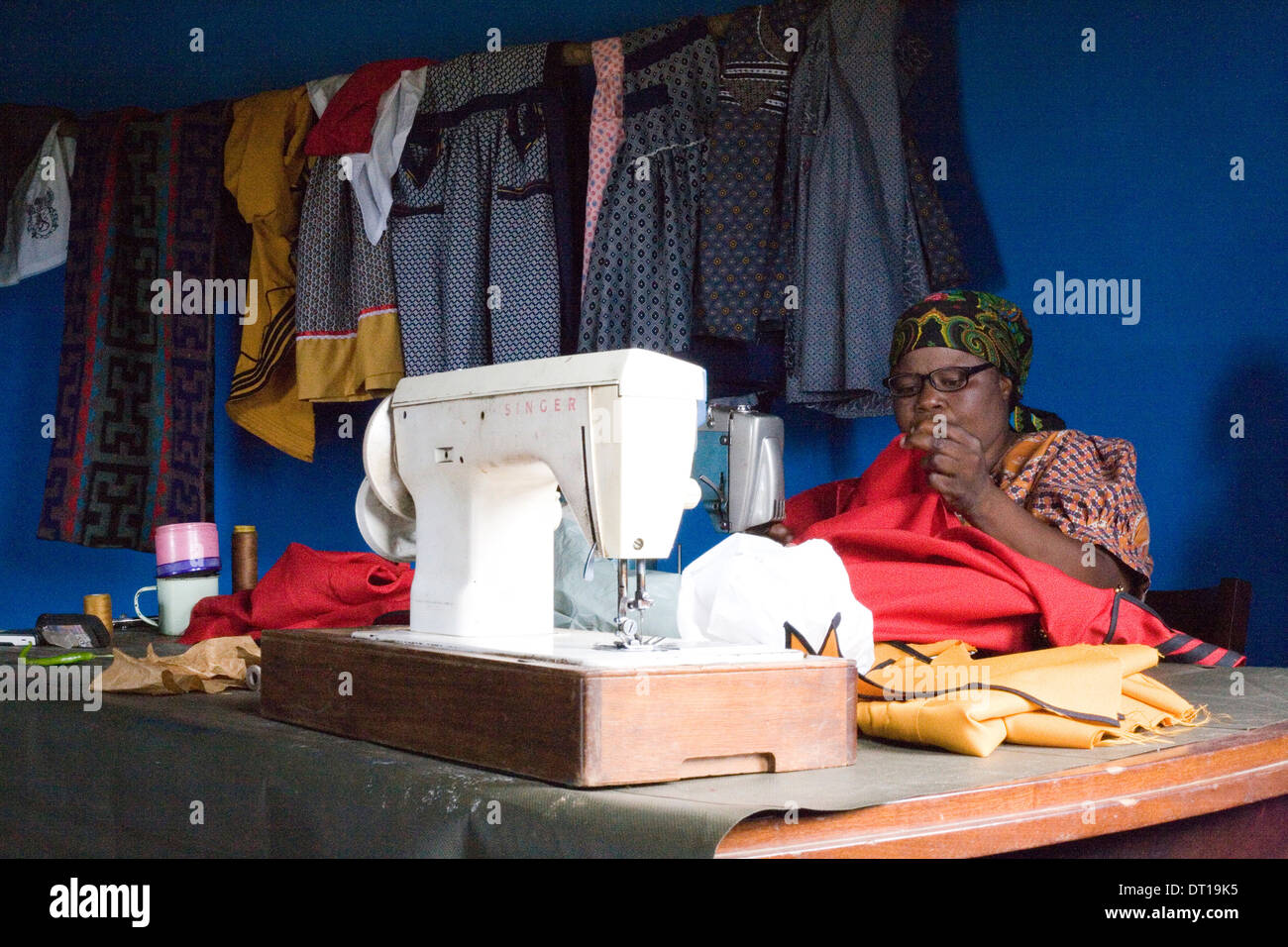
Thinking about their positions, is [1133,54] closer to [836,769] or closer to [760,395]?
[760,395]

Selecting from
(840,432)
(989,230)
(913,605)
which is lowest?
(913,605)

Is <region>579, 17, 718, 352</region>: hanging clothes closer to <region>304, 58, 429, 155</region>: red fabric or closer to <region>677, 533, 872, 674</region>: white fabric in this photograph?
<region>304, 58, 429, 155</region>: red fabric

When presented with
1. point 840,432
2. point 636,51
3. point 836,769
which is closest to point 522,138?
point 636,51

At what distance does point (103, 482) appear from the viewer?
397cm

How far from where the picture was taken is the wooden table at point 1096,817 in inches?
39.9

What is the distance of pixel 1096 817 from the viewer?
113 cm

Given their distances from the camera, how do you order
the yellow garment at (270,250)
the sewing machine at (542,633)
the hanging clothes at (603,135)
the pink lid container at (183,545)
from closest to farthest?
the sewing machine at (542,633) → the pink lid container at (183,545) → the hanging clothes at (603,135) → the yellow garment at (270,250)

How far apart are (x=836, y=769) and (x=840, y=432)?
8.12 feet

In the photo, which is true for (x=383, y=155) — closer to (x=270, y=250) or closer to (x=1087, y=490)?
(x=270, y=250)

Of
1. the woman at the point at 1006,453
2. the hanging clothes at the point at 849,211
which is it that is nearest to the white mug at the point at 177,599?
the woman at the point at 1006,453

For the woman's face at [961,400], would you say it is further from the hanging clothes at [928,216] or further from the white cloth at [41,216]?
the white cloth at [41,216]

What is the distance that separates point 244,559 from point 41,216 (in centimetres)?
218

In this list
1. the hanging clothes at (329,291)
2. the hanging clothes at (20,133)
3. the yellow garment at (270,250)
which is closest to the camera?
the hanging clothes at (329,291)

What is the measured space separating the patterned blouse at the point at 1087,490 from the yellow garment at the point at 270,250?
7.85ft
